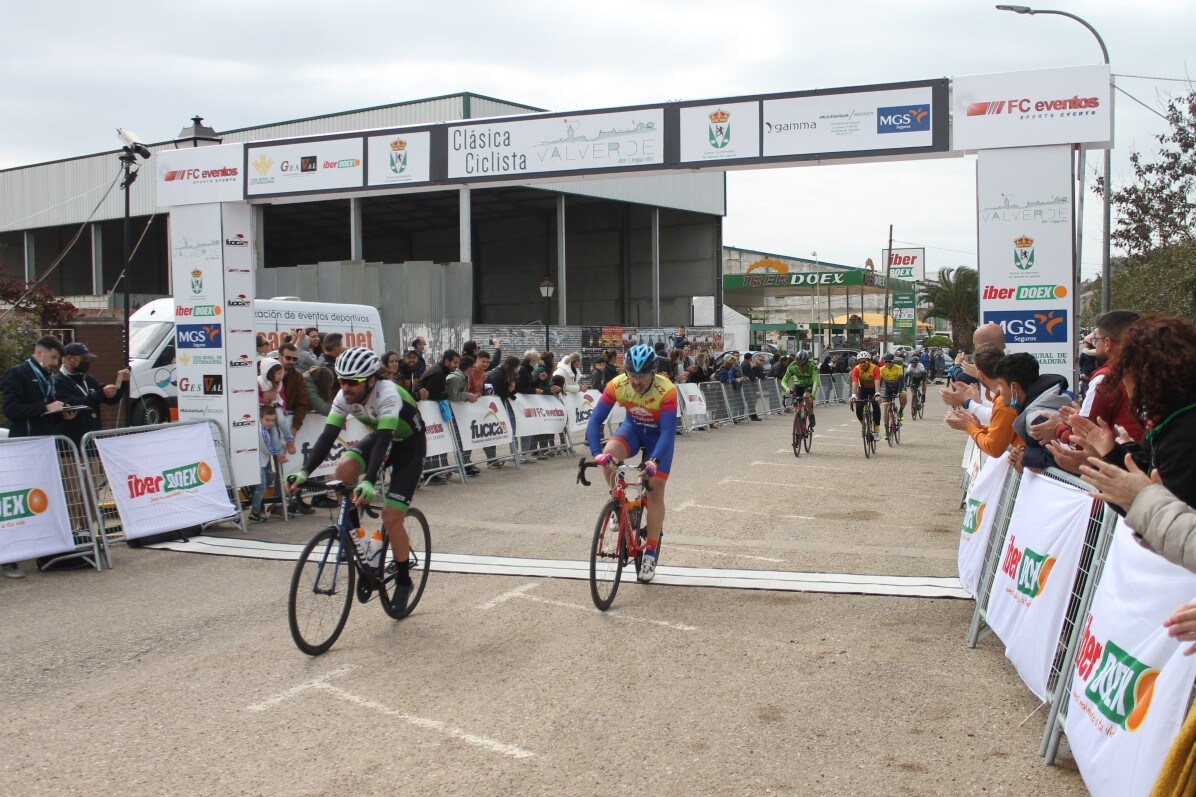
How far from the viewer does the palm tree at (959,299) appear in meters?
63.5

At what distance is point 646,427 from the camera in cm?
761

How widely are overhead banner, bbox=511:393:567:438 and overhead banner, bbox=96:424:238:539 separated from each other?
6150 mm

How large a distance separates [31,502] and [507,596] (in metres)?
4.19

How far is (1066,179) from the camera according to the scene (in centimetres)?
934

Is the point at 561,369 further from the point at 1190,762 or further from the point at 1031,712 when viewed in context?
the point at 1190,762

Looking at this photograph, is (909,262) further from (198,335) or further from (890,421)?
(198,335)

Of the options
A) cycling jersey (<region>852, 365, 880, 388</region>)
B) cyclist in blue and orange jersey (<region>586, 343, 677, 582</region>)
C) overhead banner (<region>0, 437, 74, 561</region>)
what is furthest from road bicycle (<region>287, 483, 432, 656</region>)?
cycling jersey (<region>852, 365, 880, 388</region>)

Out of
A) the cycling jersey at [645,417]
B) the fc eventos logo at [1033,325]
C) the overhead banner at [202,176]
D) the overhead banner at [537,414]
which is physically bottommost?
the overhead banner at [537,414]

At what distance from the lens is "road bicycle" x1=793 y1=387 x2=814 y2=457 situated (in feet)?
56.6

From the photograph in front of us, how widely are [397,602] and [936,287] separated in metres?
64.9

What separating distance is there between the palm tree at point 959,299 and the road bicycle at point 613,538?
59.4 m

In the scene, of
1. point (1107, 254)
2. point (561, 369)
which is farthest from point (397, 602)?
point (1107, 254)

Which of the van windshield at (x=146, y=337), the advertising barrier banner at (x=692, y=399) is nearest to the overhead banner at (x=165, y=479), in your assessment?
the van windshield at (x=146, y=337)

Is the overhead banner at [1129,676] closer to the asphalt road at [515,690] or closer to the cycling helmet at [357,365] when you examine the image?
the asphalt road at [515,690]
